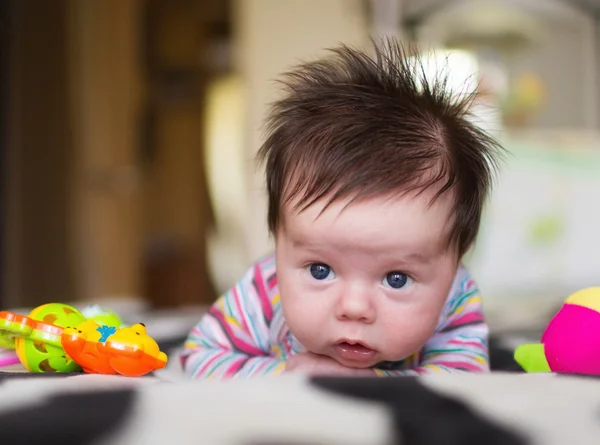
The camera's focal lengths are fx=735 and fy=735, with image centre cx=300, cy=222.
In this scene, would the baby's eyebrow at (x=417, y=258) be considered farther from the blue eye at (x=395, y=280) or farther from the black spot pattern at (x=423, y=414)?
the black spot pattern at (x=423, y=414)

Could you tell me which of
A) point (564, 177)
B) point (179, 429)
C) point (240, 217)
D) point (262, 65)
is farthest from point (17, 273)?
point (179, 429)

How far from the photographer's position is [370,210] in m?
0.71

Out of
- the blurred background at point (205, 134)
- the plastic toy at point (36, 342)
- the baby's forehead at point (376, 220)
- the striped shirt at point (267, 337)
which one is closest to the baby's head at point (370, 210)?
the baby's forehead at point (376, 220)

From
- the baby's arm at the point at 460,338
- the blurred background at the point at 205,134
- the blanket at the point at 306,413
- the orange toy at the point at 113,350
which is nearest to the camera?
the blanket at the point at 306,413

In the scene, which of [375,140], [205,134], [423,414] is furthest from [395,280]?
A: [205,134]

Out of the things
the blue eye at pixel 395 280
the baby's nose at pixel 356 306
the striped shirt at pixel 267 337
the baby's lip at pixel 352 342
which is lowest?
the striped shirt at pixel 267 337

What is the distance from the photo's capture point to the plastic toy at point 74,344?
70cm

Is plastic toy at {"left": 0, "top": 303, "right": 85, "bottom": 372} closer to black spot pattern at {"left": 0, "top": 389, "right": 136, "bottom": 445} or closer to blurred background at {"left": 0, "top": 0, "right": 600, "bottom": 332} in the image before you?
black spot pattern at {"left": 0, "top": 389, "right": 136, "bottom": 445}

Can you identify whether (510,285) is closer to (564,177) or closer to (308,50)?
(564,177)

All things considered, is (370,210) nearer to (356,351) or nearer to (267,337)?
(356,351)

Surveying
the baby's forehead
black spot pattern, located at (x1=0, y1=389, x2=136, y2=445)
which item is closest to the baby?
the baby's forehead

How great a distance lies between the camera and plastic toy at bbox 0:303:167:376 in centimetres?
70

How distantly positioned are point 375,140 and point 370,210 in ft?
0.24

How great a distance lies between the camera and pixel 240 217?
382cm
